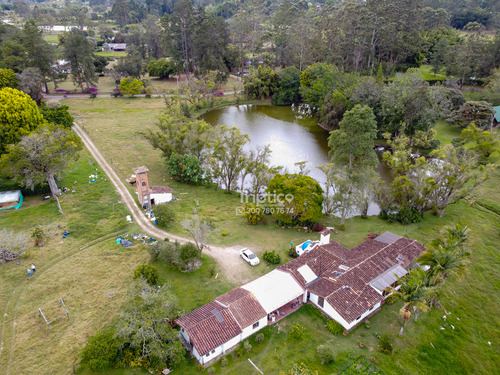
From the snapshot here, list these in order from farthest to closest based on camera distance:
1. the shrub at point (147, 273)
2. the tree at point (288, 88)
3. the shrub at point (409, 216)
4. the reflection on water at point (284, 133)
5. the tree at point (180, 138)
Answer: the tree at point (288, 88)
the reflection on water at point (284, 133)
the tree at point (180, 138)
the shrub at point (409, 216)
the shrub at point (147, 273)

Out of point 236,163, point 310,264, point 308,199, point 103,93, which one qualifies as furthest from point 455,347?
point 103,93

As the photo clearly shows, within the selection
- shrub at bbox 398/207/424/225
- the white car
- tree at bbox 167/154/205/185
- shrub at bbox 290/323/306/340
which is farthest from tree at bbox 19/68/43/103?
shrub at bbox 398/207/424/225

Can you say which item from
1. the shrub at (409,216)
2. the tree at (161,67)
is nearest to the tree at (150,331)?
the shrub at (409,216)

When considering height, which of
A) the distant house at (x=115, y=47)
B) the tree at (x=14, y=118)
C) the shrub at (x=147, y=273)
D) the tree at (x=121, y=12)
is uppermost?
the tree at (x=121, y=12)

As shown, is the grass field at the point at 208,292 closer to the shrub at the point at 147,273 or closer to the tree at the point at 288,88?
the shrub at the point at 147,273

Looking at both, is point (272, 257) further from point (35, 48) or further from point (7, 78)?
point (35, 48)
